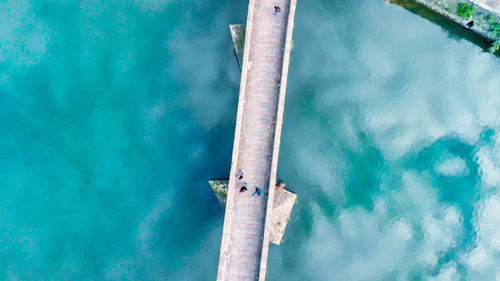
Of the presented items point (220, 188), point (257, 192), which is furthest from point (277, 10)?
point (220, 188)

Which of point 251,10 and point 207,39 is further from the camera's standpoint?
point 207,39

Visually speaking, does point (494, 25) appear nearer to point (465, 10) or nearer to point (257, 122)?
point (465, 10)

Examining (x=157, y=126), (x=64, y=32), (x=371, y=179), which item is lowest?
(x=371, y=179)

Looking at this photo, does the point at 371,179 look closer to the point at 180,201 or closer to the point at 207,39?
the point at 180,201

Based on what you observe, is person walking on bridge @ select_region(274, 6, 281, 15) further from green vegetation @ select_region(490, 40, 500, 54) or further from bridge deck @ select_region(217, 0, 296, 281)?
green vegetation @ select_region(490, 40, 500, 54)

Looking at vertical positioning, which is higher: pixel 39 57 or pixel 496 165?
pixel 39 57

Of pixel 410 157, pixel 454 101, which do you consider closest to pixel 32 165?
pixel 410 157

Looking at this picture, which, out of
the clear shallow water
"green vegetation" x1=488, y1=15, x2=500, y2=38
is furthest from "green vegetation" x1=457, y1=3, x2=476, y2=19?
the clear shallow water
